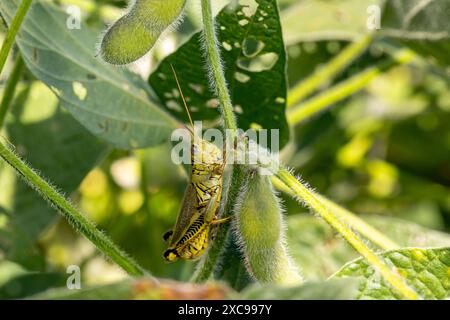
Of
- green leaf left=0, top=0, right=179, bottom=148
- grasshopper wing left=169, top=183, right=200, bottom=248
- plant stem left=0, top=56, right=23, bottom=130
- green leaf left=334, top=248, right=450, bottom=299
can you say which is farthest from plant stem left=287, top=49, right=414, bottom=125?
green leaf left=334, top=248, right=450, bottom=299

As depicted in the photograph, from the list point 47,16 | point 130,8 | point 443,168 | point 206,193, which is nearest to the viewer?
point 130,8

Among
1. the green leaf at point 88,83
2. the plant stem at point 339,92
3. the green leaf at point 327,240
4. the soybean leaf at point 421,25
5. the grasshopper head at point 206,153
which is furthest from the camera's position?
the plant stem at point 339,92

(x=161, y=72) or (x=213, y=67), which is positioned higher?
(x=213, y=67)

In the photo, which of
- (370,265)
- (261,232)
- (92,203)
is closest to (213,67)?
(261,232)

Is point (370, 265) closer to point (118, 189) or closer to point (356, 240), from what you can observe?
point (356, 240)

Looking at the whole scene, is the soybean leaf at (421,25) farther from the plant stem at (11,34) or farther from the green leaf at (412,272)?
the plant stem at (11,34)

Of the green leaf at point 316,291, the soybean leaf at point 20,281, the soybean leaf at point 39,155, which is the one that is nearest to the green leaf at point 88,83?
the soybean leaf at point 39,155
